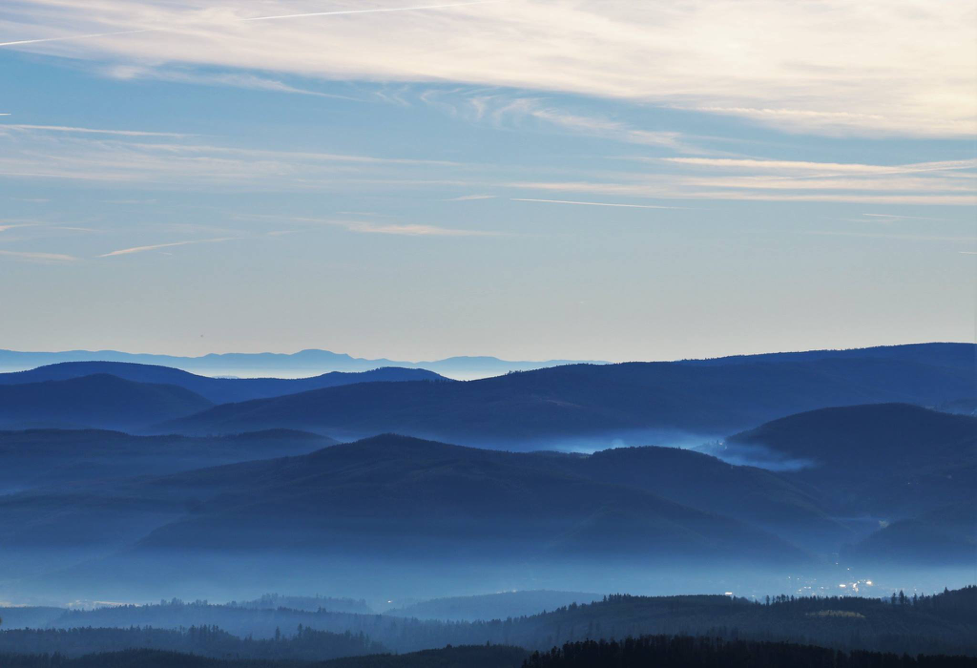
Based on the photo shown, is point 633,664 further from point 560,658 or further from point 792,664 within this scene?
point 792,664

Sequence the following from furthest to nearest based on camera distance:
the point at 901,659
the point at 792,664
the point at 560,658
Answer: the point at 901,659 < the point at 792,664 < the point at 560,658

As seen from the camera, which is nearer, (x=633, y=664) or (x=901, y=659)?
(x=633, y=664)

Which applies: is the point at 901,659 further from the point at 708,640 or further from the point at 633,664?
the point at 633,664

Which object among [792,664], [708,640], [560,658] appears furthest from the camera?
[708,640]

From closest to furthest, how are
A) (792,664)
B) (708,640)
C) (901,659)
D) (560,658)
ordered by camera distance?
(560,658) < (792,664) < (901,659) < (708,640)

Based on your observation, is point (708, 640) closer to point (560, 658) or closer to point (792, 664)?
point (792, 664)

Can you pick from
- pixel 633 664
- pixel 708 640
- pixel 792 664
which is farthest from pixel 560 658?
pixel 708 640

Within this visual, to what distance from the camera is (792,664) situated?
167 m

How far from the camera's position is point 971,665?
175 m

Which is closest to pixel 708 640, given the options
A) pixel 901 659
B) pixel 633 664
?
pixel 901 659

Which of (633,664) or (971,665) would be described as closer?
(633,664)

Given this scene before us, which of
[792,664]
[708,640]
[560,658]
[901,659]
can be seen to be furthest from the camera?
[708,640]

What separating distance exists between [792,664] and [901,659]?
2653 centimetres

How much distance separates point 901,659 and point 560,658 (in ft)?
182
